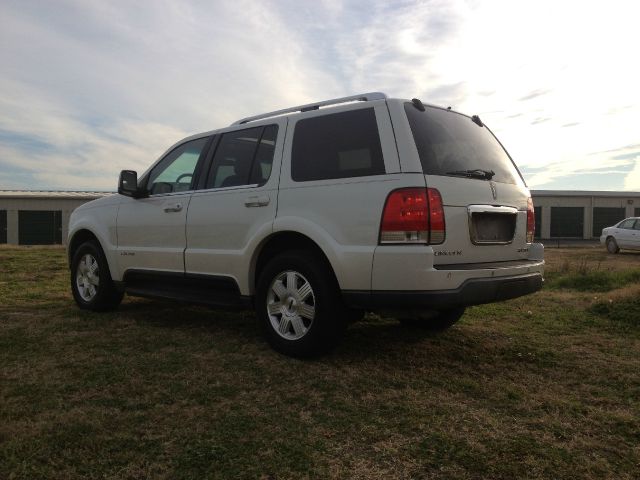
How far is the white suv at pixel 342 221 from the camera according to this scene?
347 cm

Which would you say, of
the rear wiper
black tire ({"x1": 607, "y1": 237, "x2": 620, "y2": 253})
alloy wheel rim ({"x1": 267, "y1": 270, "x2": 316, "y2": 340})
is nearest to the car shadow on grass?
alloy wheel rim ({"x1": 267, "y1": 270, "x2": 316, "y2": 340})

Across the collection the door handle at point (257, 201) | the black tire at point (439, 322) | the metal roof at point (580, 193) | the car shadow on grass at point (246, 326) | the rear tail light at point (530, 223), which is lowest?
the car shadow on grass at point (246, 326)

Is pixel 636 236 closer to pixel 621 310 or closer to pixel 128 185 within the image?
pixel 621 310

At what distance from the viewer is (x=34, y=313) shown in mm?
5781

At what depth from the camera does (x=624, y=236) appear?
1897 cm

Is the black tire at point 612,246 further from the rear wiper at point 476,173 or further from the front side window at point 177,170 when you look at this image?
the front side window at point 177,170

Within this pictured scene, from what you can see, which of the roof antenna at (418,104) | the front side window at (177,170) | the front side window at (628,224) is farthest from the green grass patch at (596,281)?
the front side window at (628,224)

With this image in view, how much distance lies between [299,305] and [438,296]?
1.08m

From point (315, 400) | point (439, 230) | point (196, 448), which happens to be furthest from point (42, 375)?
point (439, 230)

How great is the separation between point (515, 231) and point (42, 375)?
3590 mm

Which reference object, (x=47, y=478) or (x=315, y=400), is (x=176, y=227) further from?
(x=47, y=478)

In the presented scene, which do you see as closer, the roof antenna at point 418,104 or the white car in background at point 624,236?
the roof antenna at point 418,104

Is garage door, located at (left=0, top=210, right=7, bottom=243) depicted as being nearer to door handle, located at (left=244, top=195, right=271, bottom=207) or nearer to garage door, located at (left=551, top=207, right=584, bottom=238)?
door handle, located at (left=244, top=195, right=271, bottom=207)

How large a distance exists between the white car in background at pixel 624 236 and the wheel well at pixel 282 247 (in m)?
18.2
